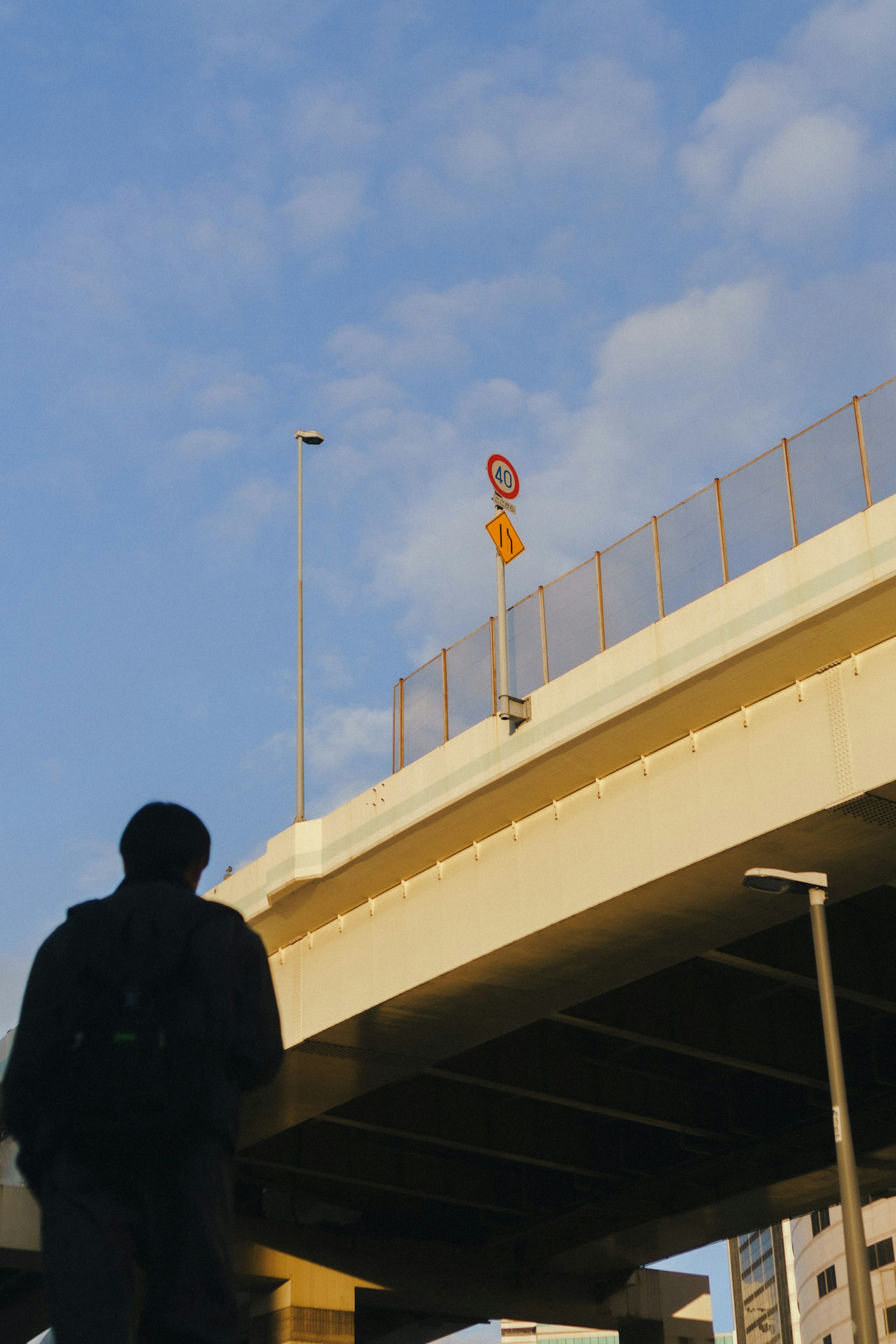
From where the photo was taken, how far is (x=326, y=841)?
28.6m

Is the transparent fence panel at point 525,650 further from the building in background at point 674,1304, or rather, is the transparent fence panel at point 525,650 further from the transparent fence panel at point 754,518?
the building in background at point 674,1304

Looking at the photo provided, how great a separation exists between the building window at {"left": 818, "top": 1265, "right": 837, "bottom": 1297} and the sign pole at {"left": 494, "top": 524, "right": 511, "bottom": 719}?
86.3 metres

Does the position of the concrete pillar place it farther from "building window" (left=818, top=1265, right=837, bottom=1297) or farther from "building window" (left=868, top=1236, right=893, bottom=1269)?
"building window" (left=818, top=1265, right=837, bottom=1297)

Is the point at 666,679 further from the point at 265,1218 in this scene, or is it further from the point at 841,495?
the point at 265,1218

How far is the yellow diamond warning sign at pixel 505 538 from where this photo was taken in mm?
28234

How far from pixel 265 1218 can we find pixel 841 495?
92.0 feet

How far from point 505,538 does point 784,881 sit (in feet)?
34.4

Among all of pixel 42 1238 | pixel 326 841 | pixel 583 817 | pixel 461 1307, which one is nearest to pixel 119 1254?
pixel 42 1238

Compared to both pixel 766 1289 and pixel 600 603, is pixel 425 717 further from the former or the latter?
pixel 766 1289

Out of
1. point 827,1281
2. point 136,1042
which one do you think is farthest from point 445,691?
point 827,1281

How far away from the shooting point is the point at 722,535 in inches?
915

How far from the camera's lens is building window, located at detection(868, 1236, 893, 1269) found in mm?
89062

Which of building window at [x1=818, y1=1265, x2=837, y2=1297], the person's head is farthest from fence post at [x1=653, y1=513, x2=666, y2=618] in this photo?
building window at [x1=818, y1=1265, x2=837, y2=1297]

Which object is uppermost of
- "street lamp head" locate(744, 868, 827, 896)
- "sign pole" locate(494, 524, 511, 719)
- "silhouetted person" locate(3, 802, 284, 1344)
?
"sign pole" locate(494, 524, 511, 719)
